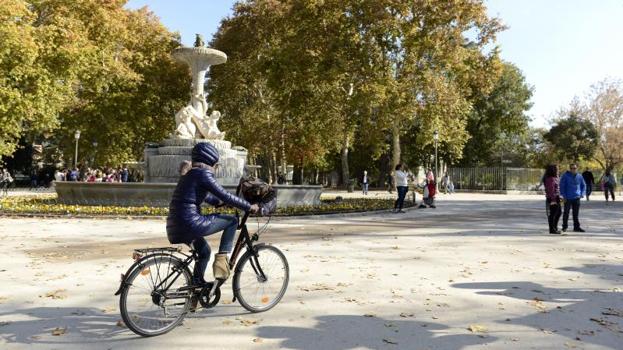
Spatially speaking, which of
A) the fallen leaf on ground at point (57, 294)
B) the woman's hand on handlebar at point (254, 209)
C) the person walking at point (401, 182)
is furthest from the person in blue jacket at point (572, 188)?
the fallen leaf on ground at point (57, 294)

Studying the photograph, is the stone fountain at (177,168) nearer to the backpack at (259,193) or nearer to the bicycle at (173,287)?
the bicycle at (173,287)

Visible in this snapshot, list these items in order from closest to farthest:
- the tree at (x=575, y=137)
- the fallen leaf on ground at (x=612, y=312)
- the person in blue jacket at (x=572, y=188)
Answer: the fallen leaf on ground at (x=612, y=312) < the person in blue jacket at (x=572, y=188) < the tree at (x=575, y=137)

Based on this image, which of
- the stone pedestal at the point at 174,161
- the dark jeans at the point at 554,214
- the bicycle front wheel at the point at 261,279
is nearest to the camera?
the bicycle front wheel at the point at 261,279

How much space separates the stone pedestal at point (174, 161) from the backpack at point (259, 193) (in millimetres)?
14224

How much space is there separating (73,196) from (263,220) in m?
7.64

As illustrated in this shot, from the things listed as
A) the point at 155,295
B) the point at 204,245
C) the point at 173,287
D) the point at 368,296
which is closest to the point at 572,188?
the point at 368,296

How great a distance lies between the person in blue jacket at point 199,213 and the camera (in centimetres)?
479

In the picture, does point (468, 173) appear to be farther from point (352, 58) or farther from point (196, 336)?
point (196, 336)

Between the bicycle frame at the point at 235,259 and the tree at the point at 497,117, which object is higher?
the tree at the point at 497,117

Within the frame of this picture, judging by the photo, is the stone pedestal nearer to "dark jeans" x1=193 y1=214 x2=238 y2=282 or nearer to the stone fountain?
the stone fountain

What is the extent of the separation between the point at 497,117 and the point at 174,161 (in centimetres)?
4332

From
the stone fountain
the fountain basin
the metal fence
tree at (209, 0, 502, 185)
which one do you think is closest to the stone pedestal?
the stone fountain

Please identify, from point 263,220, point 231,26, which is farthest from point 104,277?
point 231,26

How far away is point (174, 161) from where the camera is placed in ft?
65.3
